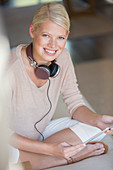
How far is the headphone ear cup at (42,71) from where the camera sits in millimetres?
1078

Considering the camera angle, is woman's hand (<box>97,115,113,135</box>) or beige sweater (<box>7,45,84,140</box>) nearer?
beige sweater (<box>7,45,84,140</box>)

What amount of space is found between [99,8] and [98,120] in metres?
3.39

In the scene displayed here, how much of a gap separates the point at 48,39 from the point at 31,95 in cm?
25

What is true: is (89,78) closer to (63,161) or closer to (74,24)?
(63,161)

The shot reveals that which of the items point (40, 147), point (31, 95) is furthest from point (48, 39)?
point (40, 147)

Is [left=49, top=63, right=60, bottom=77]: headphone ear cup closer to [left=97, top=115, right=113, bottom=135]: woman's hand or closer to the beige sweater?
the beige sweater

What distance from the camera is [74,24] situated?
155 inches

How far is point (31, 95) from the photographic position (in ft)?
3.75

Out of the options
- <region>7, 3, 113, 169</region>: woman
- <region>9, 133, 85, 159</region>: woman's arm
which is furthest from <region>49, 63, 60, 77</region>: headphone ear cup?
<region>9, 133, 85, 159</region>: woman's arm

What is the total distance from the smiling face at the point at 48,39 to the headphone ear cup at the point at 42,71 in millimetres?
36

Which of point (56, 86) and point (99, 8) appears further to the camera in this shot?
point (99, 8)

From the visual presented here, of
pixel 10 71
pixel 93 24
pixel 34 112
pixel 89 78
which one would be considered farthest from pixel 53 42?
pixel 93 24

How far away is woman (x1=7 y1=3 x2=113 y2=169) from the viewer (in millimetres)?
1032

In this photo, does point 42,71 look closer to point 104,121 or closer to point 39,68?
point 39,68
